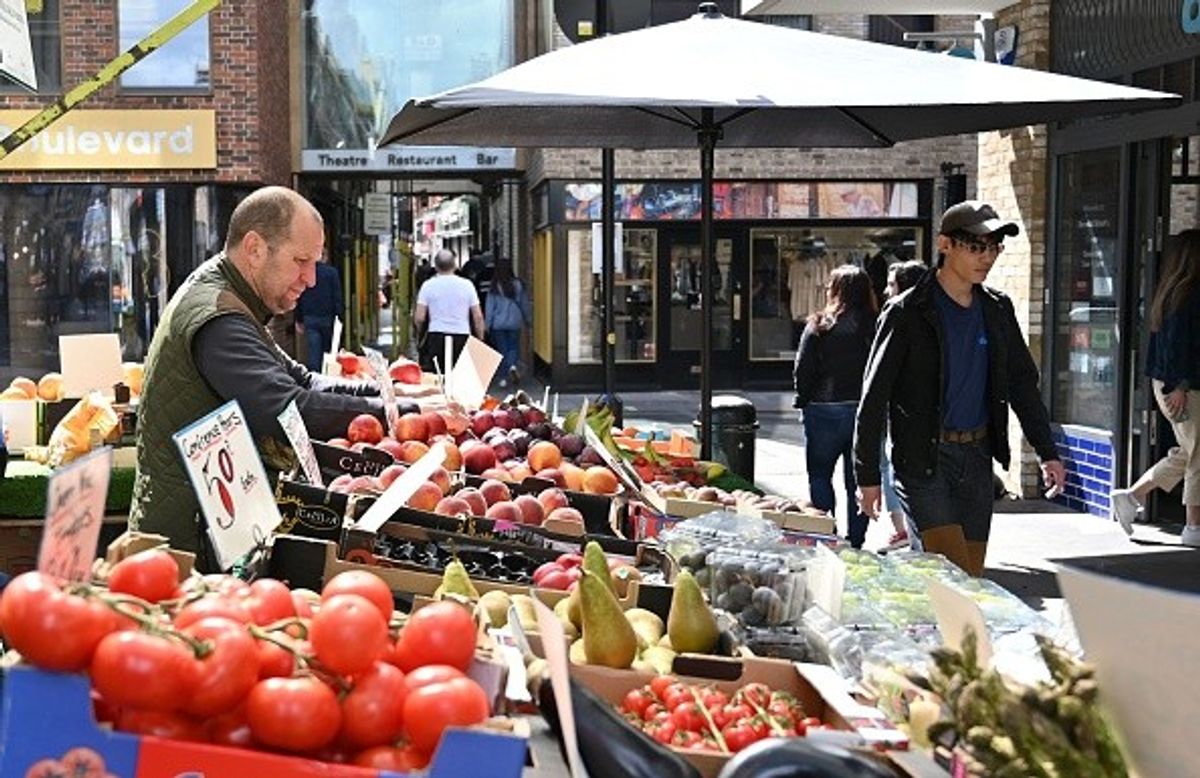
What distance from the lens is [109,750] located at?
2246 mm

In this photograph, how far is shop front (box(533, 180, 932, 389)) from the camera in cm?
2314

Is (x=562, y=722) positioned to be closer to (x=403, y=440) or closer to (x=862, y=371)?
(x=403, y=440)

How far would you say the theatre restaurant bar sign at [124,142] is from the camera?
22000 millimetres

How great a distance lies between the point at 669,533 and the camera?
474cm

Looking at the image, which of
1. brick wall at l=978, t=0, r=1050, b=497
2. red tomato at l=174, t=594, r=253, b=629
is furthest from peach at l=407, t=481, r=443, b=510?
brick wall at l=978, t=0, r=1050, b=497

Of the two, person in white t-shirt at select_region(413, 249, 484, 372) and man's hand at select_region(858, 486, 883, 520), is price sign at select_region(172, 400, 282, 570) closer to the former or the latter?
man's hand at select_region(858, 486, 883, 520)

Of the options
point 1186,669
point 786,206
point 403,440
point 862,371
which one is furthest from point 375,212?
point 1186,669

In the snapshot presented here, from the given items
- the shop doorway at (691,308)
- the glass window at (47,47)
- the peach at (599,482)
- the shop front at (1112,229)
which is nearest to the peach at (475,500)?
the peach at (599,482)

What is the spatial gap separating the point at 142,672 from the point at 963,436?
460 centimetres

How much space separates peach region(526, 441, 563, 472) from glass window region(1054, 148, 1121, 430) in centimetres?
660

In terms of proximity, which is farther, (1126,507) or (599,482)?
(1126,507)

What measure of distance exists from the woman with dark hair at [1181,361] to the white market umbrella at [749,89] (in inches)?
90.3

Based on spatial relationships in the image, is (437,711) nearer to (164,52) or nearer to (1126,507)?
(1126,507)

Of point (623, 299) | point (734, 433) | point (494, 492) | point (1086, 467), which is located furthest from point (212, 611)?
point (623, 299)
